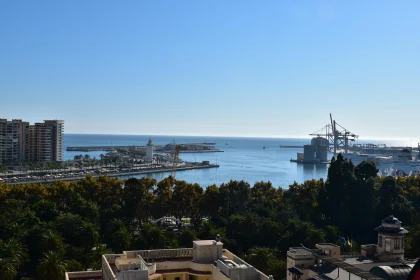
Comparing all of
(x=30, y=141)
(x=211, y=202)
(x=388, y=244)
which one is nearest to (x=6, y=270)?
(x=388, y=244)

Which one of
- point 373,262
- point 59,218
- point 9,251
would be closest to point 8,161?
point 59,218

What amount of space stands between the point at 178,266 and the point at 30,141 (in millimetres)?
92901

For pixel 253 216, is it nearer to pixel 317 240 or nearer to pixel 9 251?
pixel 317 240

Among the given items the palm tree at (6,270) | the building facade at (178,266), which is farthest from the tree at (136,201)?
the building facade at (178,266)

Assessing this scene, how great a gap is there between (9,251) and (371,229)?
67.2 feet

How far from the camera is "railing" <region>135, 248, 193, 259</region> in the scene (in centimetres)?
1498

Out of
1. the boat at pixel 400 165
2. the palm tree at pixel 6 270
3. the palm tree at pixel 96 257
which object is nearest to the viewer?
the palm tree at pixel 6 270

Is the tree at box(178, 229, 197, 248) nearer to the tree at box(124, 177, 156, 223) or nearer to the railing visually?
the tree at box(124, 177, 156, 223)

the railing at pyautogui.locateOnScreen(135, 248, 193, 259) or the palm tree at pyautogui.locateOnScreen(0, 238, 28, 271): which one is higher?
the railing at pyautogui.locateOnScreen(135, 248, 193, 259)

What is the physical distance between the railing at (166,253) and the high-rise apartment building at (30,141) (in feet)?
286

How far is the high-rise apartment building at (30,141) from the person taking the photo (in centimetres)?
9575

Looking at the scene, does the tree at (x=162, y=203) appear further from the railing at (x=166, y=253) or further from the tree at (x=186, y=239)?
the railing at (x=166, y=253)

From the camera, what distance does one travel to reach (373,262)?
1622 centimetres

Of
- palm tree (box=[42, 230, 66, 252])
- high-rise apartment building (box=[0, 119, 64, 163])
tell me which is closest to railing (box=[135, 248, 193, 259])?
palm tree (box=[42, 230, 66, 252])
